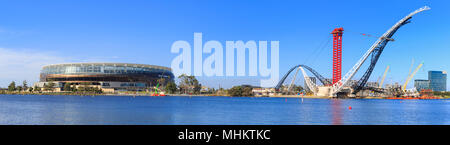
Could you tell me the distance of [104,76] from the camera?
173 meters

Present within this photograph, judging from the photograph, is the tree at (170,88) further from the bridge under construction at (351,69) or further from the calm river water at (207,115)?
the calm river water at (207,115)

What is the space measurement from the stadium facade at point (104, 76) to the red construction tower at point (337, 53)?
99565 millimetres

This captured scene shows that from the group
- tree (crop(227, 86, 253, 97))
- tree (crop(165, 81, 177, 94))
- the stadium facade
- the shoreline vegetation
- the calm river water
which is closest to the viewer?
the calm river water

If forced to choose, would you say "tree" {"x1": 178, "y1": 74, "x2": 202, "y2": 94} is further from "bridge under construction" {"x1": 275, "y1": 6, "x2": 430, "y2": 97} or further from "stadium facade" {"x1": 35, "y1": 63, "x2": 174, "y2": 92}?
"bridge under construction" {"x1": 275, "y1": 6, "x2": 430, "y2": 97}

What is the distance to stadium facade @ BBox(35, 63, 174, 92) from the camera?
567ft

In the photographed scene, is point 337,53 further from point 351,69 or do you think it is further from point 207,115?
point 207,115

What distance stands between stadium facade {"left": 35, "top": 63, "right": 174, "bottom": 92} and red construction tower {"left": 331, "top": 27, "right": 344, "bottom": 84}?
99.6m

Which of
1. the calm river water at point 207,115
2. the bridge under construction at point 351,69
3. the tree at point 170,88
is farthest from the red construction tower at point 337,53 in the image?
the tree at point 170,88

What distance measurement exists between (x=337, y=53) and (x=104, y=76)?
377 ft

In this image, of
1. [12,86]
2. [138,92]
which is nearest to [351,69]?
[138,92]

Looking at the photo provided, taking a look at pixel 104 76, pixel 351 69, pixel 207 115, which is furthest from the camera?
pixel 104 76

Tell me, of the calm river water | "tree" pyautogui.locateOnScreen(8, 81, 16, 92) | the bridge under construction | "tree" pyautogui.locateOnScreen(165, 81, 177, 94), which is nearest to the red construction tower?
the bridge under construction
